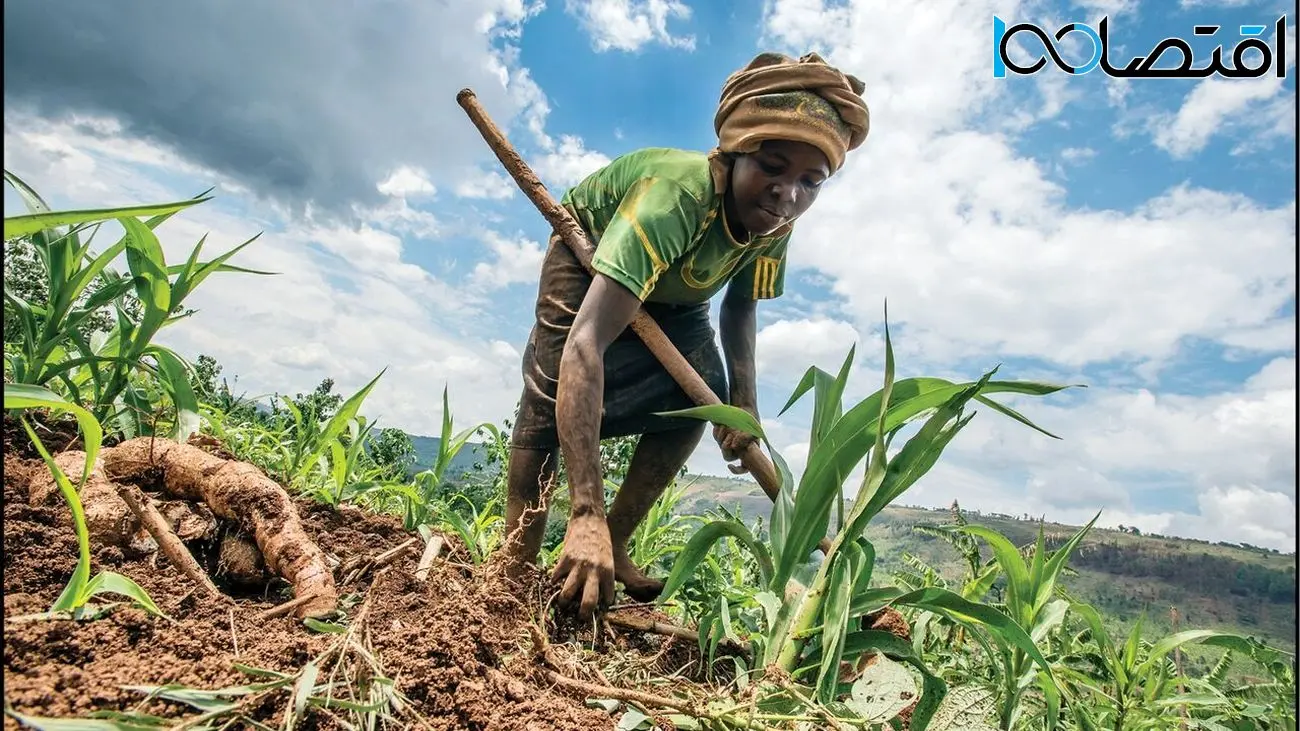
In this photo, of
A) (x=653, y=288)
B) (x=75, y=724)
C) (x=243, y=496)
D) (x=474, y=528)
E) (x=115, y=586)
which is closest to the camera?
(x=75, y=724)

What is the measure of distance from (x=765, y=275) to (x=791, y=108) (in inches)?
26.1

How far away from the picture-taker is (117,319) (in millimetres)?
1859

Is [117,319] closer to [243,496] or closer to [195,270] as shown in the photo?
[195,270]

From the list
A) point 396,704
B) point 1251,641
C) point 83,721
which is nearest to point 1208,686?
point 1251,641

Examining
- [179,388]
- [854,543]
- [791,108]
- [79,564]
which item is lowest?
[79,564]

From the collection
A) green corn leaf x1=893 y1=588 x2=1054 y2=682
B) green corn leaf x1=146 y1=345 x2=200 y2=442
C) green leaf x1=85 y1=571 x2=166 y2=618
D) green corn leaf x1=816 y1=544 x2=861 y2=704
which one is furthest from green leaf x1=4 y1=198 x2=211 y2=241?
green corn leaf x1=893 y1=588 x2=1054 y2=682

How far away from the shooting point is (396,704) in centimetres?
96

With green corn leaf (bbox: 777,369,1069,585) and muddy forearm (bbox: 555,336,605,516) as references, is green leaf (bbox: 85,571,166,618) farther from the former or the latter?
green corn leaf (bbox: 777,369,1069,585)

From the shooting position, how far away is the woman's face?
1922mm

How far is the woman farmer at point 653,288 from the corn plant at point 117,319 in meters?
0.89

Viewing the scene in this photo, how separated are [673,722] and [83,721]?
73 centimetres

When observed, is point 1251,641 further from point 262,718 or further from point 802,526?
point 262,718

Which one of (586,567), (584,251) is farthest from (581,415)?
(584,251)

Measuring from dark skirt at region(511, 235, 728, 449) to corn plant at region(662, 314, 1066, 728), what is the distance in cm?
64
